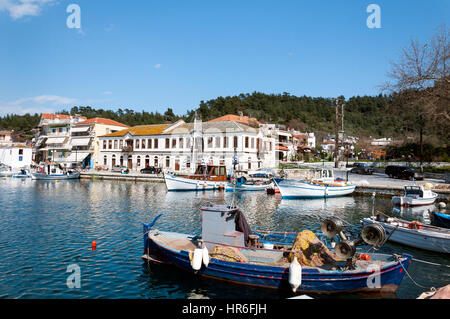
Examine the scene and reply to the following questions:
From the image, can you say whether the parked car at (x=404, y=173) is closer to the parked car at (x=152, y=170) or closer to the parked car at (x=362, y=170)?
the parked car at (x=362, y=170)

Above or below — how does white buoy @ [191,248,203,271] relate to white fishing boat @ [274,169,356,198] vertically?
below

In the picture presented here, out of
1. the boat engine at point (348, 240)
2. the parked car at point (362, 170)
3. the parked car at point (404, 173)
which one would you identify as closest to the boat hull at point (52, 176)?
the parked car at point (362, 170)

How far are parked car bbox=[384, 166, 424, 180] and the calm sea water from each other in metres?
14.1

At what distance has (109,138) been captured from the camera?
68.7m

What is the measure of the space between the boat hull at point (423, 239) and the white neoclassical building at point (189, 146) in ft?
112

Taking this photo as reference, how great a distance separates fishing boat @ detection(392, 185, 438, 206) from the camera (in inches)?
1108

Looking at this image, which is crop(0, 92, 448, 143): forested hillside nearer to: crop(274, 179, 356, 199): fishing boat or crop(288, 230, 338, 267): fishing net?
crop(274, 179, 356, 199): fishing boat

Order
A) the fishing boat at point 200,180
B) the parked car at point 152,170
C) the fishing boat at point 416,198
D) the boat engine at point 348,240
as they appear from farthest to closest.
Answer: the parked car at point 152,170, the fishing boat at point 200,180, the fishing boat at point 416,198, the boat engine at point 348,240

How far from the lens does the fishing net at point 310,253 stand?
36.7 feet

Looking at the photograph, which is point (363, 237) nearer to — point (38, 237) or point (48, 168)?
point (38, 237)

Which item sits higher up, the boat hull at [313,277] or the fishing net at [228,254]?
the fishing net at [228,254]

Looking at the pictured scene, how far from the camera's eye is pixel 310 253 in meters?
11.5

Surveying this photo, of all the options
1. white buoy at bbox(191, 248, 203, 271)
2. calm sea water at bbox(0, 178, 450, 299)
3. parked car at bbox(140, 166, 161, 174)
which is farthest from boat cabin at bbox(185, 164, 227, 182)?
white buoy at bbox(191, 248, 203, 271)
